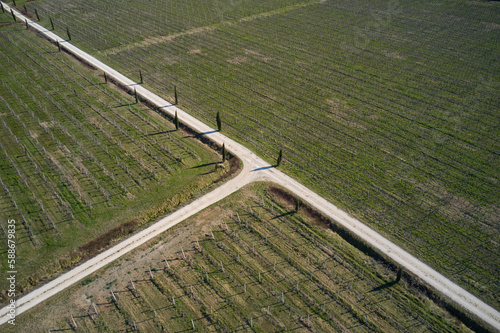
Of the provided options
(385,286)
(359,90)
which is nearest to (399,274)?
(385,286)

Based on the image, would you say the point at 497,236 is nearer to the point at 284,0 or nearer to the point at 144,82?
the point at 144,82

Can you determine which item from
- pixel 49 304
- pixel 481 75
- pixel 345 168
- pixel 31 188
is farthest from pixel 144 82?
pixel 481 75

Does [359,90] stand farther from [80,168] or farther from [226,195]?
[80,168]

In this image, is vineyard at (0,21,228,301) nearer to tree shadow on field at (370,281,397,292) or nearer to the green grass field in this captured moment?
the green grass field

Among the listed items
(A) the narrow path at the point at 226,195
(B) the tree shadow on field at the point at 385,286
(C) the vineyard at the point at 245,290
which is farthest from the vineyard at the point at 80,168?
(B) the tree shadow on field at the point at 385,286

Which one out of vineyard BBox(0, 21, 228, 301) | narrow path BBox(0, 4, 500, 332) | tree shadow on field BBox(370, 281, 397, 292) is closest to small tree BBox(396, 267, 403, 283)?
tree shadow on field BBox(370, 281, 397, 292)

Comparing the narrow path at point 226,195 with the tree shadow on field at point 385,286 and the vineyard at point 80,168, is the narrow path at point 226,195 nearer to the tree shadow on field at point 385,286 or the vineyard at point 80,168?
the vineyard at point 80,168
